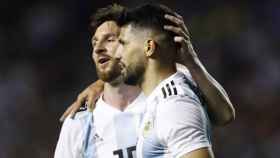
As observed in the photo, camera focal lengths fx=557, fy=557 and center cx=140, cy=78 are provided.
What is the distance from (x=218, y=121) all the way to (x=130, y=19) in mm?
406

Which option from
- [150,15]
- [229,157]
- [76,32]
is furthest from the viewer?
[76,32]

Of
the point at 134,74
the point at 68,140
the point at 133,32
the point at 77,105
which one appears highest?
the point at 133,32

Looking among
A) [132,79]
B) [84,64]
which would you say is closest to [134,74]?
[132,79]

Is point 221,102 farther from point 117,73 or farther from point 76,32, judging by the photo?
point 76,32

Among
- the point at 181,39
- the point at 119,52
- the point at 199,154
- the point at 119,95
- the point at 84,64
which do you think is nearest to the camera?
the point at 199,154

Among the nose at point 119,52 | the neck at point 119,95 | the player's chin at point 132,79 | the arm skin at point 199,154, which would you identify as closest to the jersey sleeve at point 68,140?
the neck at point 119,95

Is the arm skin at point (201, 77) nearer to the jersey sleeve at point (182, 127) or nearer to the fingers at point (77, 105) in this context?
the jersey sleeve at point (182, 127)

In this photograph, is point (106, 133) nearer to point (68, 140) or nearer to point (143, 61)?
point (68, 140)

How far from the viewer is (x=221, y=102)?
1.66m

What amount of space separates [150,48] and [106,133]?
0.80 meters

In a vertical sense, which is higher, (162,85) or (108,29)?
(108,29)

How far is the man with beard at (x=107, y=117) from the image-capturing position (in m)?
2.25

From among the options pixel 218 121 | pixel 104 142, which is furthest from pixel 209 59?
pixel 218 121

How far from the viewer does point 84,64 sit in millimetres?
3254
